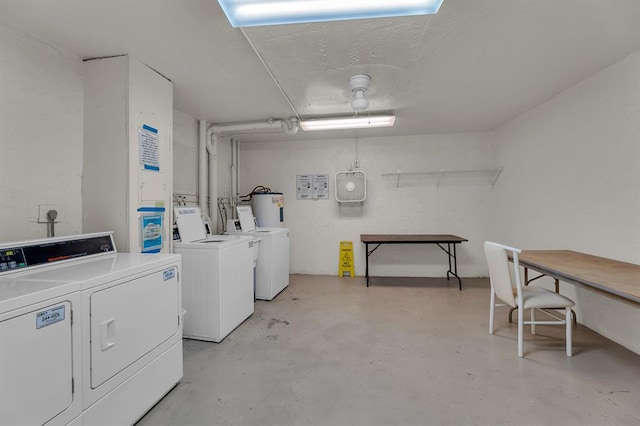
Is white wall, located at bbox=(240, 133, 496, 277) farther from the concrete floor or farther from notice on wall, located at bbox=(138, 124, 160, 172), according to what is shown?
notice on wall, located at bbox=(138, 124, 160, 172)

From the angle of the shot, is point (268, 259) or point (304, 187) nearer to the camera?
point (268, 259)

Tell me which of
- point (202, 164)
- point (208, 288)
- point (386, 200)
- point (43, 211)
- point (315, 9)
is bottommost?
point (208, 288)

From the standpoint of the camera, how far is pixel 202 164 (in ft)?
11.9

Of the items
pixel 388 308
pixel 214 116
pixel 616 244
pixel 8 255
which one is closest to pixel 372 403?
pixel 388 308

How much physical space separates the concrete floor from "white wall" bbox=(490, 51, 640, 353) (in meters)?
0.37

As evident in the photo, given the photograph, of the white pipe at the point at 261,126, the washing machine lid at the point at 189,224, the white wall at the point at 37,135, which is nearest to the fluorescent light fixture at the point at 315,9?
the white wall at the point at 37,135

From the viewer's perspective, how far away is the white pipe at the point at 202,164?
11.9ft

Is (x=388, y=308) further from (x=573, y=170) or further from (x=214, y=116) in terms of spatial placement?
(x=214, y=116)

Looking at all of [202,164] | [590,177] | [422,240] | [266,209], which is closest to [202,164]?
[202,164]

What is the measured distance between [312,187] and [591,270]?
11.9 ft

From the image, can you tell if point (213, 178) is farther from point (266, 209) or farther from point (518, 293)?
point (518, 293)

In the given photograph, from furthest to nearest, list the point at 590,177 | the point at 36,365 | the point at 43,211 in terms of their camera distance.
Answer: the point at 590,177
the point at 43,211
the point at 36,365

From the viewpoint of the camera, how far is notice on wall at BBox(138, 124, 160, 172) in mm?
2197

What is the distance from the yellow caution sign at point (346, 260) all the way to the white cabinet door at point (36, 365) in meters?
3.81
